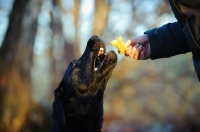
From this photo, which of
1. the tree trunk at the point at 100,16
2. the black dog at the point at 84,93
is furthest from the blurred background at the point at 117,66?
the black dog at the point at 84,93

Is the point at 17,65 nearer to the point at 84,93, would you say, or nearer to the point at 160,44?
the point at 84,93

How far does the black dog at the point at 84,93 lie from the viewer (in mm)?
1991

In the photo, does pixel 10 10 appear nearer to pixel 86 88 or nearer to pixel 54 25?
pixel 54 25

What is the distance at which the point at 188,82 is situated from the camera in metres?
5.10

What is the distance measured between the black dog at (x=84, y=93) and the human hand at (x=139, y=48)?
181 millimetres

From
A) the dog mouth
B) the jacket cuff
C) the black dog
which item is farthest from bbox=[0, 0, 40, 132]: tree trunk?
the jacket cuff

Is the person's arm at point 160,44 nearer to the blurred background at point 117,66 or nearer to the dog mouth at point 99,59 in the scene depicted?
the dog mouth at point 99,59

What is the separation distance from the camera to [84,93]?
209cm

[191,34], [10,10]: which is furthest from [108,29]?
[191,34]

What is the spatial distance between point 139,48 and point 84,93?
525 millimetres

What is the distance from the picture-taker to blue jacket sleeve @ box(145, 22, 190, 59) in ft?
5.92

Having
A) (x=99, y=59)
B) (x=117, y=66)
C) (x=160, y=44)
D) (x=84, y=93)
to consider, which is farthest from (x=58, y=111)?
(x=117, y=66)

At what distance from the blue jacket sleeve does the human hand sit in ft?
0.18

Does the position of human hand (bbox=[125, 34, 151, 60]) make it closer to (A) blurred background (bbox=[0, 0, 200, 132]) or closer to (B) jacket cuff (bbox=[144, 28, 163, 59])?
(B) jacket cuff (bbox=[144, 28, 163, 59])
